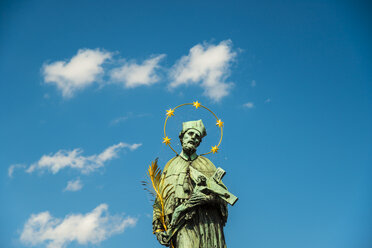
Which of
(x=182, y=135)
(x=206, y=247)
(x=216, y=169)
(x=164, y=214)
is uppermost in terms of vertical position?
(x=182, y=135)

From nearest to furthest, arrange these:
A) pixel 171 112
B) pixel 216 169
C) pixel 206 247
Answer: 1. pixel 206 247
2. pixel 216 169
3. pixel 171 112

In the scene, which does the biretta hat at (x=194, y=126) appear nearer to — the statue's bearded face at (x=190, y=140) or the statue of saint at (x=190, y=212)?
the statue's bearded face at (x=190, y=140)

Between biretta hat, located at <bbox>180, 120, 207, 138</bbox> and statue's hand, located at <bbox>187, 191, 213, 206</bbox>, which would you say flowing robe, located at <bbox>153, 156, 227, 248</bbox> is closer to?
statue's hand, located at <bbox>187, 191, 213, 206</bbox>

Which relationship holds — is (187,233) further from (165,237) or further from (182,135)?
(182,135)

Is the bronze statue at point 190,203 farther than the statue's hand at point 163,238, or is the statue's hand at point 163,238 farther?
the statue's hand at point 163,238

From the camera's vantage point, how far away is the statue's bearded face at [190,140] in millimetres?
13812

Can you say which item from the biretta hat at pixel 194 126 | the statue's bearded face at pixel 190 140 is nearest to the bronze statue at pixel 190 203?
the statue's bearded face at pixel 190 140

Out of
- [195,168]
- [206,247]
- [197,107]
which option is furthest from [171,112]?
[206,247]

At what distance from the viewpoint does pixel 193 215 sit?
41.8 ft

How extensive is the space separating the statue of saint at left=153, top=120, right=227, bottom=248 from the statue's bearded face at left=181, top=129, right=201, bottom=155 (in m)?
0.03

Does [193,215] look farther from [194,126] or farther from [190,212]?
[194,126]

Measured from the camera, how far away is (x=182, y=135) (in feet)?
46.2

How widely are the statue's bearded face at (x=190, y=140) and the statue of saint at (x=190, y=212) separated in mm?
26

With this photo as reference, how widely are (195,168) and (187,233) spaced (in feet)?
5.89
